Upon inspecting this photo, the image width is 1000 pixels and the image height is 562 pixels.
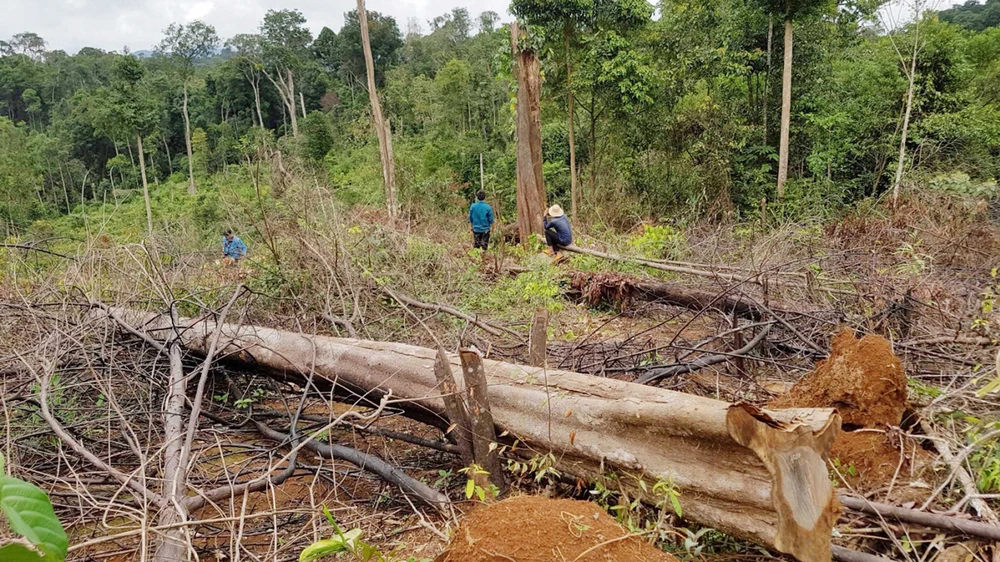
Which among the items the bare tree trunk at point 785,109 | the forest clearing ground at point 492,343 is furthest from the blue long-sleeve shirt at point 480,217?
the bare tree trunk at point 785,109

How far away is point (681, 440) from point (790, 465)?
365 mm

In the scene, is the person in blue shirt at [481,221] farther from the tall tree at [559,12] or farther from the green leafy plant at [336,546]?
the green leafy plant at [336,546]

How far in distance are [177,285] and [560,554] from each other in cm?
495

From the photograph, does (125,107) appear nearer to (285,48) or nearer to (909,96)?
(285,48)

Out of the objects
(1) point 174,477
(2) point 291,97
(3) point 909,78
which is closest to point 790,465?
(1) point 174,477

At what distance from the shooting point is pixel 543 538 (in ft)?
5.36

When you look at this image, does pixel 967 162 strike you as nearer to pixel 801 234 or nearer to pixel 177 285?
pixel 801 234

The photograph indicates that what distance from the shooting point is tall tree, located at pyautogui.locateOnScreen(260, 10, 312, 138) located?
3409 centimetres

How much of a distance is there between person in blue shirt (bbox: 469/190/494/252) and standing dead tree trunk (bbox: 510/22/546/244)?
699 mm

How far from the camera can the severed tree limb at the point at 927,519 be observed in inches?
67.9

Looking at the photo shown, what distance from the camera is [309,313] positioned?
4898mm

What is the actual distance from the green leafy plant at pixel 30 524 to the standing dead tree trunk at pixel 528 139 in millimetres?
9446

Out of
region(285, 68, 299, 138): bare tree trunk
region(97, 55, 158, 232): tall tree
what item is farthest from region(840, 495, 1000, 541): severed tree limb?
region(285, 68, 299, 138): bare tree trunk

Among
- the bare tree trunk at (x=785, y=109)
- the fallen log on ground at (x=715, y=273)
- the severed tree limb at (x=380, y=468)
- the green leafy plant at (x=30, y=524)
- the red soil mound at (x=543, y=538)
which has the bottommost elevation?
the severed tree limb at (x=380, y=468)
